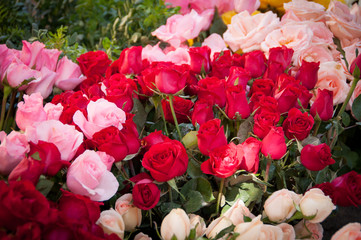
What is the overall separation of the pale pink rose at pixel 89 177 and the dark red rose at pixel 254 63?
0.50m

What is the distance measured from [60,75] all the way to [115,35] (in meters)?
0.48

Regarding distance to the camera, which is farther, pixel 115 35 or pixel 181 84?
pixel 115 35

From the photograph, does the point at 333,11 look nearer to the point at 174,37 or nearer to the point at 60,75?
the point at 174,37

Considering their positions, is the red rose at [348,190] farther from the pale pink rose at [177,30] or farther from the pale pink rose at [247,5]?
the pale pink rose at [247,5]

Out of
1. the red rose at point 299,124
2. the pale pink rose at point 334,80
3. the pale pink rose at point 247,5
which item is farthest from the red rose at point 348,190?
the pale pink rose at point 247,5

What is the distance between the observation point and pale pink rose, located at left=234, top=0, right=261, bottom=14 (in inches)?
52.9

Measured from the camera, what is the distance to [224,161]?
66 centimetres

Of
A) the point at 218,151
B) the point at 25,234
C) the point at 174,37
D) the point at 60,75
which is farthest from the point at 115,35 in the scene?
the point at 25,234

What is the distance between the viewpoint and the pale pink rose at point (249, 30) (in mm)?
1150

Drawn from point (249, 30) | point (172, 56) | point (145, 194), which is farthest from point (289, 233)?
point (249, 30)

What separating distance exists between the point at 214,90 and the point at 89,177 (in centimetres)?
33

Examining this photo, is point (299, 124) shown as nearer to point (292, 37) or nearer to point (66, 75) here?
point (292, 37)

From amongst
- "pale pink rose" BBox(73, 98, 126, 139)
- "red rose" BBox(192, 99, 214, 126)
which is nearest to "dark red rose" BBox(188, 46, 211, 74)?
"red rose" BBox(192, 99, 214, 126)

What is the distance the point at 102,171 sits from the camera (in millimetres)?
605
